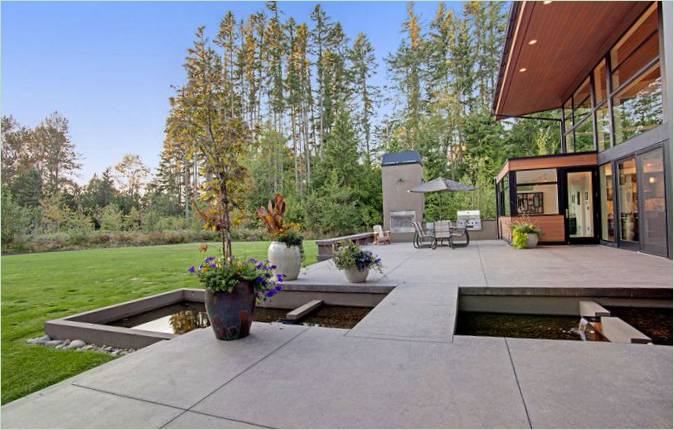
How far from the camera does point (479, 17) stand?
20062 millimetres

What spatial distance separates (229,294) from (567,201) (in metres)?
9.46

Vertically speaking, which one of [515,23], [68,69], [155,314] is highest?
[68,69]

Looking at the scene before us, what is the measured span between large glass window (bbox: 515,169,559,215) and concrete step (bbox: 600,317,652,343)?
6.90 metres

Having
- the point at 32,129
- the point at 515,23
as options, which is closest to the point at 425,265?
the point at 515,23

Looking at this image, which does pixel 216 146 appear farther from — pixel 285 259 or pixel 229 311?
pixel 285 259

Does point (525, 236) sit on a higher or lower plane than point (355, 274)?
higher

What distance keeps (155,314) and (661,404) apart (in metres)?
5.07

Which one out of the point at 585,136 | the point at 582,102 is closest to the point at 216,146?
the point at 585,136

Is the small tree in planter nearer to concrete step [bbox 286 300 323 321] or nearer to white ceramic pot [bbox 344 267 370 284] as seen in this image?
concrete step [bbox 286 300 323 321]

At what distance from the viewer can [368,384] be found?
6.43ft

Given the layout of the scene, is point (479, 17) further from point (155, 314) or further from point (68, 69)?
point (155, 314)

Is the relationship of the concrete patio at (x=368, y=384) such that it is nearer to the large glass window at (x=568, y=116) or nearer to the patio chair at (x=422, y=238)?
the patio chair at (x=422, y=238)

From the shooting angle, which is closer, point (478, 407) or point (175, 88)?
point (478, 407)

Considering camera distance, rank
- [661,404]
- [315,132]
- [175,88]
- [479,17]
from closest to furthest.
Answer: [661,404]
[175,88]
[479,17]
[315,132]
